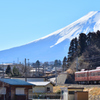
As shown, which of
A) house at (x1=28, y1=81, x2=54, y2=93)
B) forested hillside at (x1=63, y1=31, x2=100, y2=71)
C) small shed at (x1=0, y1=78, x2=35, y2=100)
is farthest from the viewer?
forested hillside at (x1=63, y1=31, x2=100, y2=71)

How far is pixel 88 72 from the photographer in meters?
49.8

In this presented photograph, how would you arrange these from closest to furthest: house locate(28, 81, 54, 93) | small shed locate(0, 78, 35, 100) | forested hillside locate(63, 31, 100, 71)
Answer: small shed locate(0, 78, 35, 100)
house locate(28, 81, 54, 93)
forested hillside locate(63, 31, 100, 71)

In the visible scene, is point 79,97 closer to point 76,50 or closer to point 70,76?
point 70,76

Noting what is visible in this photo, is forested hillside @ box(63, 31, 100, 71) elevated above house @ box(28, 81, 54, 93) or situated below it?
above

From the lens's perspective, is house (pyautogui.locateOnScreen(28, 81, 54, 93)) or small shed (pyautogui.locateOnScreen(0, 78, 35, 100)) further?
house (pyautogui.locateOnScreen(28, 81, 54, 93))

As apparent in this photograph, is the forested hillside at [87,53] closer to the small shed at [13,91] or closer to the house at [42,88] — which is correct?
the house at [42,88]

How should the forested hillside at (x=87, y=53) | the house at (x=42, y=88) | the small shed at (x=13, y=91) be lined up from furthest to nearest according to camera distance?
the forested hillside at (x=87, y=53)
the house at (x=42, y=88)
the small shed at (x=13, y=91)

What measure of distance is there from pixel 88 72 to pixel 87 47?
2532cm

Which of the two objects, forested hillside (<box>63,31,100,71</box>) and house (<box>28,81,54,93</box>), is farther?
forested hillside (<box>63,31,100,71</box>)

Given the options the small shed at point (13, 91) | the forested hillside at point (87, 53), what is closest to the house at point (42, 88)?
the small shed at point (13, 91)

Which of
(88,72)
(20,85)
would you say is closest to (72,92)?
(20,85)

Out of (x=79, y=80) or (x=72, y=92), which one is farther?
(x=79, y=80)

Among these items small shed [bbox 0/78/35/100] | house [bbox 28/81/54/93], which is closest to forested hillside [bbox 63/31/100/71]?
house [bbox 28/81/54/93]

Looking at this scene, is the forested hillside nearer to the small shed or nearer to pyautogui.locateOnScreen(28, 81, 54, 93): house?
pyautogui.locateOnScreen(28, 81, 54, 93): house
